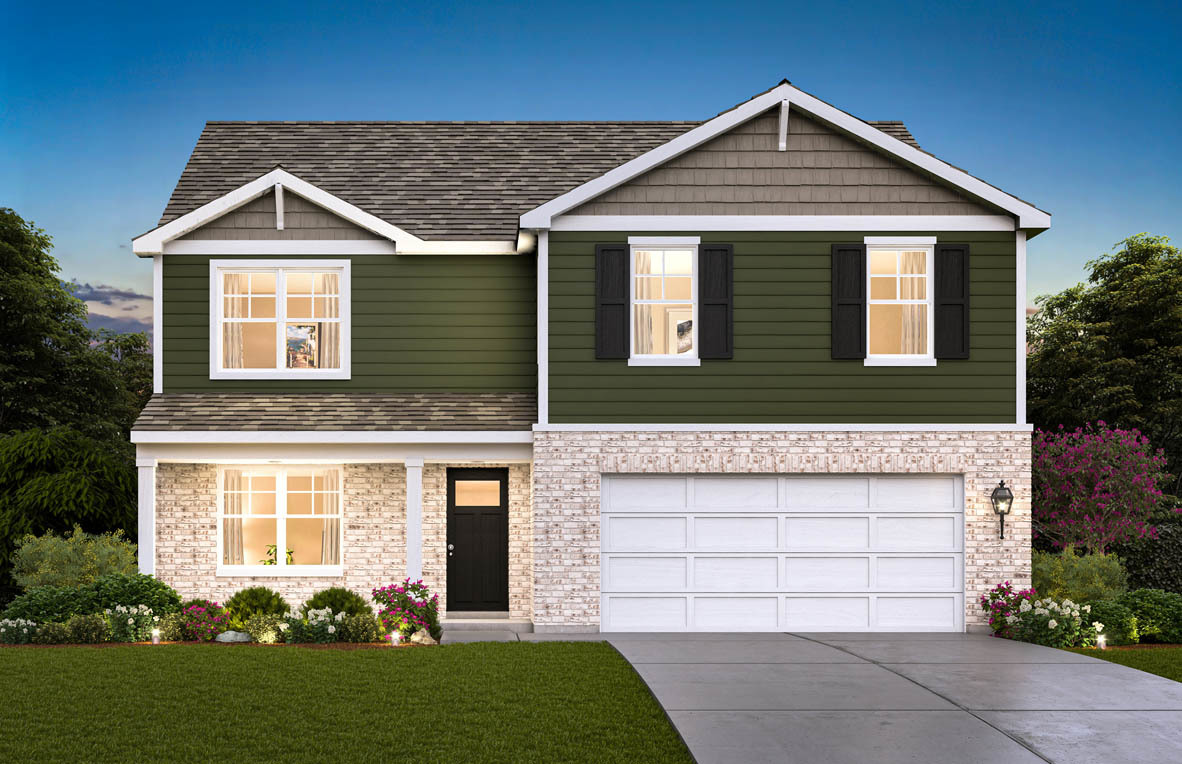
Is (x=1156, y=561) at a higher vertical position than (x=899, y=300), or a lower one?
lower

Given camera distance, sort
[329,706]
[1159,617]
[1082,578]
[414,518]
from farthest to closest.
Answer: [414,518]
[1082,578]
[1159,617]
[329,706]

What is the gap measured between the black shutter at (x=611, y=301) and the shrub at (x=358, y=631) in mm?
4749

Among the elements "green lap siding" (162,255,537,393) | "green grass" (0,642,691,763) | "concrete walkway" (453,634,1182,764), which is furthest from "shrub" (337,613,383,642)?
"green lap siding" (162,255,537,393)

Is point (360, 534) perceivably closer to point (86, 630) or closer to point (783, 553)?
point (86, 630)

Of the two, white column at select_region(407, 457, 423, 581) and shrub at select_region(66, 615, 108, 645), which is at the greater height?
white column at select_region(407, 457, 423, 581)

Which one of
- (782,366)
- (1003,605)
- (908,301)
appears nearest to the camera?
(1003,605)

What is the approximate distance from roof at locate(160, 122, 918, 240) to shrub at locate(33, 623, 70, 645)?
6070 millimetres

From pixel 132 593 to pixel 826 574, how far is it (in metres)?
9.57

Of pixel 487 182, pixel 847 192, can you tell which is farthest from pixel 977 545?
pixel 487 182

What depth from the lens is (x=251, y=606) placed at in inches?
517

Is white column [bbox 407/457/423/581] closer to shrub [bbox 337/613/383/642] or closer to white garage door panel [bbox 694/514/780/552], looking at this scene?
shrub [bbox 337/613/383/642]

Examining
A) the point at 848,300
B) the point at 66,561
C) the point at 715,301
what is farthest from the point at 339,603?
the point at 848,300

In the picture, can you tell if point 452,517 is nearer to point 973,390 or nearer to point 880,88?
point 973,390

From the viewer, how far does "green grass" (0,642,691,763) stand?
733 centimetres
